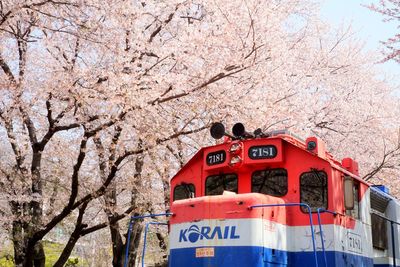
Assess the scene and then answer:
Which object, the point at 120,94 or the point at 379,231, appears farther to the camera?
the point at 120,94

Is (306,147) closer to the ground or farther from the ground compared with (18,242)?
farther from the ground

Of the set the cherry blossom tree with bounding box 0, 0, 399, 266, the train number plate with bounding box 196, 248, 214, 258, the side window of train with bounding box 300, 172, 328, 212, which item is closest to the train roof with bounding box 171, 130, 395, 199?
the side window of train with bounding box 300, 172, 328, 212

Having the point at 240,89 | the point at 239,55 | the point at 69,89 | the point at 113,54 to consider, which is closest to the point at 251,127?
the point at 240,89

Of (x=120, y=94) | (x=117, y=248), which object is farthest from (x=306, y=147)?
(x=117, y=248)

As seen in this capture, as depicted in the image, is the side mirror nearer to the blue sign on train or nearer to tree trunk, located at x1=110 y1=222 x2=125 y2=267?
the blue sign on train

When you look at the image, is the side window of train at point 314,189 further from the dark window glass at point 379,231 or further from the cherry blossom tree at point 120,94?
the cherry blossom tree at point 120,94

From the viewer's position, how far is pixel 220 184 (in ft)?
24.1

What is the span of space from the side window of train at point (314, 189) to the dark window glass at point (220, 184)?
99 cm

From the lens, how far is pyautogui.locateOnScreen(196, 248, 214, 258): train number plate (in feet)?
21.1

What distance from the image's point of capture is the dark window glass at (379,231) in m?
8.02

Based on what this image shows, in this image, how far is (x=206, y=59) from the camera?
11.9m

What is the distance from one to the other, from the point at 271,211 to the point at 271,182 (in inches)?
21.0

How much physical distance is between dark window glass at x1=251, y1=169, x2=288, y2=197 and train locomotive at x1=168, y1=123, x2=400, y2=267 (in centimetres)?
1

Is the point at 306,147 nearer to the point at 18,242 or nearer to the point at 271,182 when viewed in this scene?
the point at 271,182
